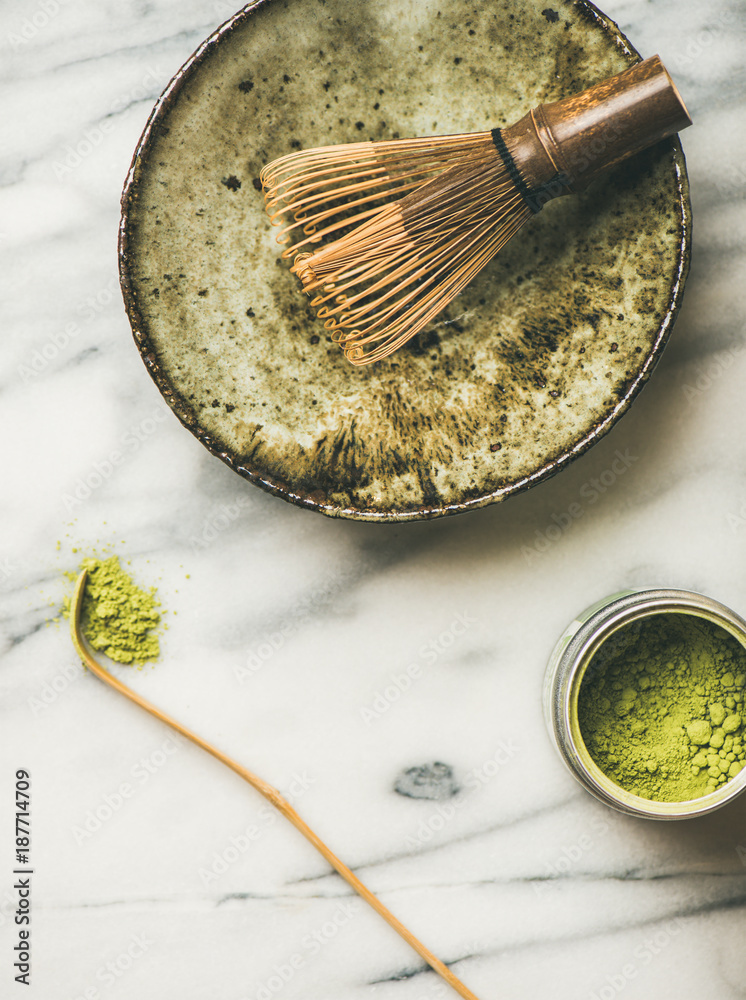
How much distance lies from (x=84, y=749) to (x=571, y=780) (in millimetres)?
468

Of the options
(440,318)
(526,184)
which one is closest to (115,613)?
(440,318)

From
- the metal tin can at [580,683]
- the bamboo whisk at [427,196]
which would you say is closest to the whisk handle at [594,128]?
the bamboo whisk at [427,196]

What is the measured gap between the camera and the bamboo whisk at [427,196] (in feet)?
1.66

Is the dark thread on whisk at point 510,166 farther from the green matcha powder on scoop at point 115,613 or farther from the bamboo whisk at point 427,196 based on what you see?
the green matcha powder on scoop at point 115,613

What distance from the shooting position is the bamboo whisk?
1.66ft

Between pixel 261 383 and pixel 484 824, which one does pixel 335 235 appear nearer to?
pixel 261 383

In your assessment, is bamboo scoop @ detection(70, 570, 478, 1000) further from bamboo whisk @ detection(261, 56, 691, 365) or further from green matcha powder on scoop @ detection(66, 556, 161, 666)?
bamboo whisk @ detection(261, 56, 691, 365)

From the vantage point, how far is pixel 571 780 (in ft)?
2.19

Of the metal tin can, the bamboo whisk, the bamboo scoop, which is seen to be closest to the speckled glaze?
the bamboo whisk

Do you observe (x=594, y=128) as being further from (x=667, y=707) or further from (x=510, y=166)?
(x=667, y=707)

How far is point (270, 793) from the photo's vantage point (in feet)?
2.11

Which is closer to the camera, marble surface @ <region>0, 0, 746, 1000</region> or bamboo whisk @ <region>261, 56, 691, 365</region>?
bamboo whisk @ <region>261, 56, 691, 365</region>

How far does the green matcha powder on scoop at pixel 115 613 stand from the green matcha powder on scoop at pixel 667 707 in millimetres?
403

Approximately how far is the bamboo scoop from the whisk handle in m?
0.52
